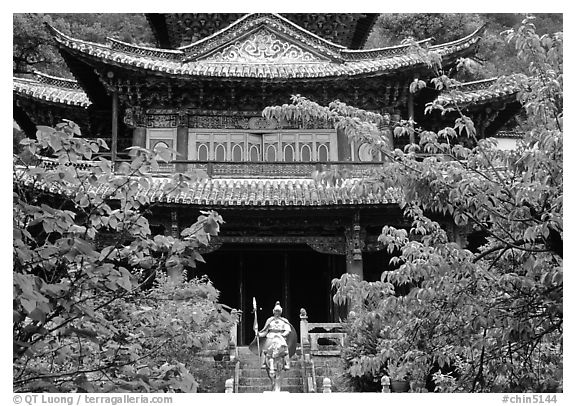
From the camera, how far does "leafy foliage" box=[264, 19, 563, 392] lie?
6.40 meters

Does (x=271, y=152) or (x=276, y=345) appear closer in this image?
(x=276, y=345)

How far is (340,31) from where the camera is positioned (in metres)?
21.3

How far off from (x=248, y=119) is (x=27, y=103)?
557 centimetres

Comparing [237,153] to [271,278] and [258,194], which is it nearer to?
[258,194]

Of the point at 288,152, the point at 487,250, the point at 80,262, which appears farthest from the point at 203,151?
the point at 80,262

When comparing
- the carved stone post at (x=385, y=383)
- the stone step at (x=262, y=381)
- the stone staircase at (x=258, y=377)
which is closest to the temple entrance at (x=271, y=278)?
the stone staircase at (x=258, y=377)

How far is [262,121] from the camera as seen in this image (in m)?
18.5

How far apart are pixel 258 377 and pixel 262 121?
6.48 metres

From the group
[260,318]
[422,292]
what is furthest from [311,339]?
[422,292]

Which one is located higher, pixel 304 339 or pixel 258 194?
pixel 258 194

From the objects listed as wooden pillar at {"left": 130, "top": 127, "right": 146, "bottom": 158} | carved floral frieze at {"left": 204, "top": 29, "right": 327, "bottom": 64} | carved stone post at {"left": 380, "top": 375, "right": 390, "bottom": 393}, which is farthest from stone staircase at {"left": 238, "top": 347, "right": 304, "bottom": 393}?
carved floral frieze at {"left": 204, "top": 29, "right": 327, "bottom": 64}

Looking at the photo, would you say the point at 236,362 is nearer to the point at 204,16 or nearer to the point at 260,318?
the point at 260,318

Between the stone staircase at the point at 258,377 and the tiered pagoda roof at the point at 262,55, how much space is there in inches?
245

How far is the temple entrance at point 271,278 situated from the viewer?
1825cm
